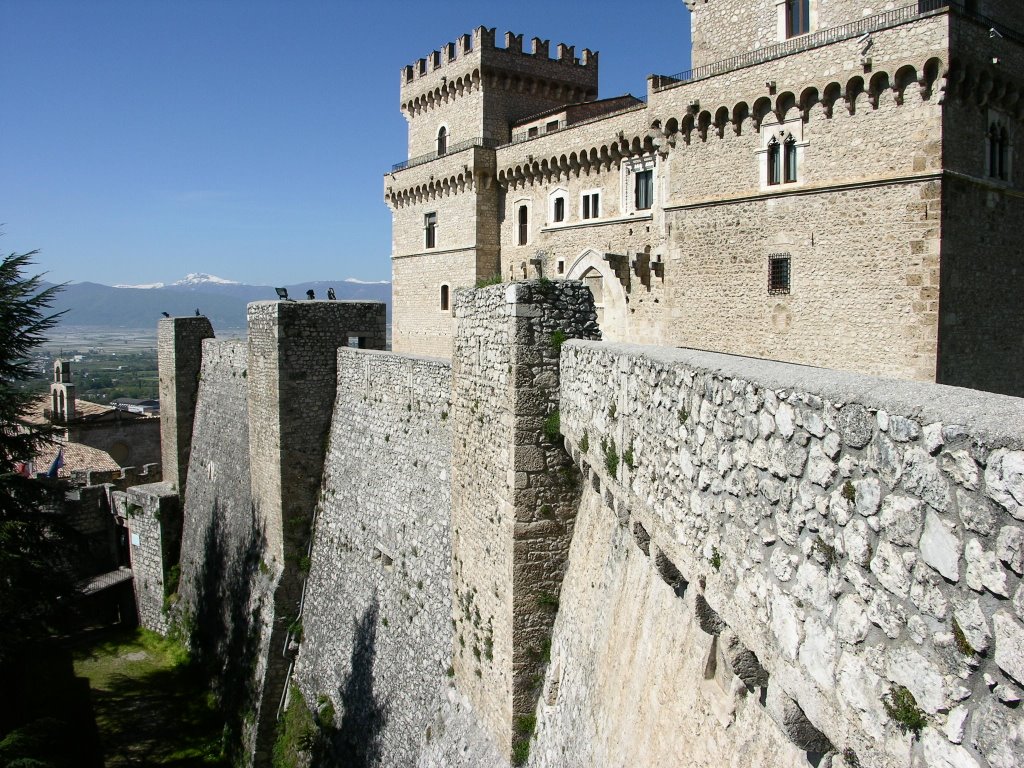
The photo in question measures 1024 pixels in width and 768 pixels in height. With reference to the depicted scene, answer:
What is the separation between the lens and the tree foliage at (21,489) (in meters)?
11.5

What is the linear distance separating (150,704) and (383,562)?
7.50 m

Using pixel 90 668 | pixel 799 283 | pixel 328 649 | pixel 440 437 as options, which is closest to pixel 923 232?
pixel 799 283

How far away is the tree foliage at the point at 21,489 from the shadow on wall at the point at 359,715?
14.8ft

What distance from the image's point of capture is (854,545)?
2678mm

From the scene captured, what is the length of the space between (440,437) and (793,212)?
341 inches

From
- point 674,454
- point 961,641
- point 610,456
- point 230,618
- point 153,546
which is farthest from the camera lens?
point 153,546

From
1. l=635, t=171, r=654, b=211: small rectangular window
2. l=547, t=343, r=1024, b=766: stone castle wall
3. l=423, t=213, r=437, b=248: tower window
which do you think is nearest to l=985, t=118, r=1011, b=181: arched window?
l=635, t=171, r=654, b=211: small rectangular window

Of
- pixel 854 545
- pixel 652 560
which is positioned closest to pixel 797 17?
pixel 652 560

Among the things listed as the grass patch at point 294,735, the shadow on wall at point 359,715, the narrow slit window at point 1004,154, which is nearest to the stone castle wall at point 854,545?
the shadow on wall at point 359,715

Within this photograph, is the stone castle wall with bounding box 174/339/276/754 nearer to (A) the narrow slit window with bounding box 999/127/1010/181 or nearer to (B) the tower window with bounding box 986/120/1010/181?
(B) the tower window with bounding box 986/120/1010/181

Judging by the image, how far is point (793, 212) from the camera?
49.7 feet

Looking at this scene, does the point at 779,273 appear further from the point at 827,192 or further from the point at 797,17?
the point at 797,17

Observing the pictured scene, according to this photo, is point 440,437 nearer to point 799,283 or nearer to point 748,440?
point 748,440

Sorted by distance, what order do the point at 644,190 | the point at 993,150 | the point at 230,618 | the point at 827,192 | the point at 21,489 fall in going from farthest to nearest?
1. the point at 644,190
2. the point at 230,618
3. the point at 827,192
4. the point at 993,150
5. the point at 21,489
